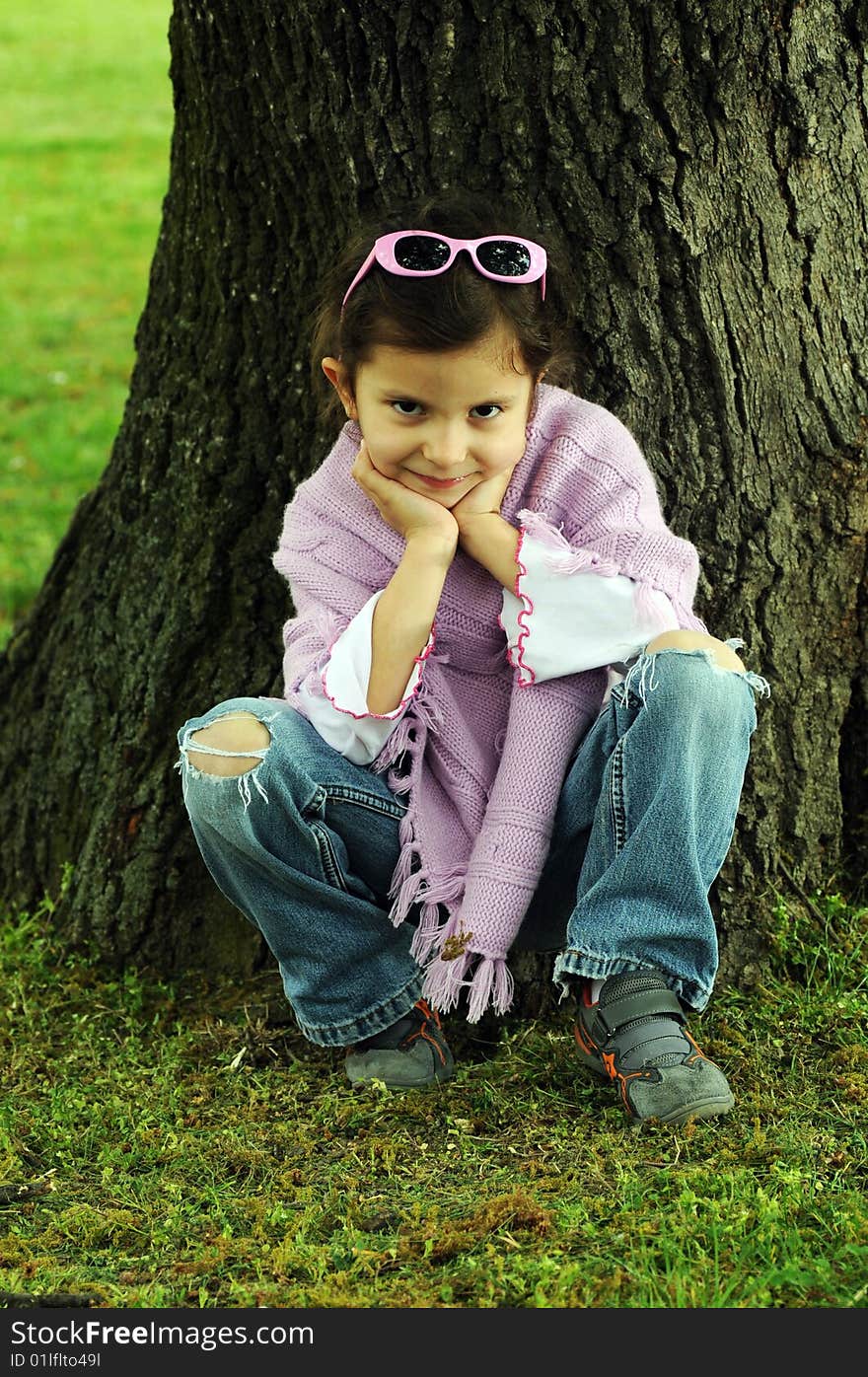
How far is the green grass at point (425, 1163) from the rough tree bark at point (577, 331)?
0.23 m

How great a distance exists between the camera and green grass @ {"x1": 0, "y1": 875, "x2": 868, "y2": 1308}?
2.25m

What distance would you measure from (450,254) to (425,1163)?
66.8 inches

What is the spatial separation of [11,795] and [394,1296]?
2.13 metres

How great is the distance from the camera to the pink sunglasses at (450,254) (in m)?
2.71

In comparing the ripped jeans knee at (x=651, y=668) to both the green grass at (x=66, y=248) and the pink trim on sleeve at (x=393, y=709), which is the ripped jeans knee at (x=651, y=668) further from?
the green grass at (x=66, y=248)

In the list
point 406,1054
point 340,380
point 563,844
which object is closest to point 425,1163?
point 406,1054

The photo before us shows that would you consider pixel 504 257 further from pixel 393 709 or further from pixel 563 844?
pixel 563 844

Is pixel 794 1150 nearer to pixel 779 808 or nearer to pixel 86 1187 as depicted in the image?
pixel 779 808

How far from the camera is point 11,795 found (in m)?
3.93

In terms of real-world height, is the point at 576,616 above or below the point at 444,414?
below

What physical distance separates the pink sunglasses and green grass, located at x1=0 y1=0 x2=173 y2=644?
10.2ft

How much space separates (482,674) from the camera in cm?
307

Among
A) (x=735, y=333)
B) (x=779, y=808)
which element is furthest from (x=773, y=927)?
(x=735, y=333)

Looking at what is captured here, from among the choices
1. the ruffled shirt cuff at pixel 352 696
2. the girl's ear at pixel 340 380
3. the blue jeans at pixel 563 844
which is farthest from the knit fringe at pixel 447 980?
the girl's ear at pixel 340 380
